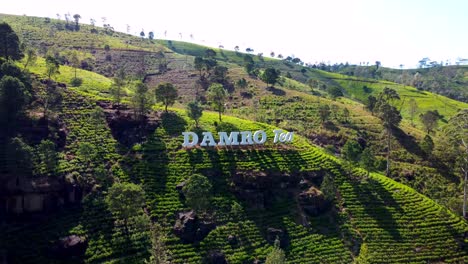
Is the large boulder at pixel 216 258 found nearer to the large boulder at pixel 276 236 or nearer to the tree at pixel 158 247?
the tree at pixel 158 247

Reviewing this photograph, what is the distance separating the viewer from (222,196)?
7619 cm

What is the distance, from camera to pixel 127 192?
64000 mm

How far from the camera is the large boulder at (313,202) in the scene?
76.6 meters

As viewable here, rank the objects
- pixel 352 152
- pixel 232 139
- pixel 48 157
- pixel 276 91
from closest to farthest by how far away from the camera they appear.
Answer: pixel 48 157 → pixel 352 152 → pixel 232 139 → pixel 276 91

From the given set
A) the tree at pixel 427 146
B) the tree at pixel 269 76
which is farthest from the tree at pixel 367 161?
the tree at pixel 269 76

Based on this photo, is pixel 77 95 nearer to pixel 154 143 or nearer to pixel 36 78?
pixel 36 78

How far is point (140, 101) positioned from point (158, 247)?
38.2 meters

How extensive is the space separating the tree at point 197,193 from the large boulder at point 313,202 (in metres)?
20.1

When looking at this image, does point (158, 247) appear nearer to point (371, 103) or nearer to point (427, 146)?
point (427, 146)

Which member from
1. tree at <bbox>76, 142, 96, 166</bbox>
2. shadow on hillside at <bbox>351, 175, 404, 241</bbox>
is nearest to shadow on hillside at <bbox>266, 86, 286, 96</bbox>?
shadow on hillside at <bbox>351, 175, 404, 241</bbox>

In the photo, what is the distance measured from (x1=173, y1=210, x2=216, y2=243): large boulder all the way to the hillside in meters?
0.25

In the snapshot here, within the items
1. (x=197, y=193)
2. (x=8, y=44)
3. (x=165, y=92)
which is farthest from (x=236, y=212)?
(x=8, y=44)

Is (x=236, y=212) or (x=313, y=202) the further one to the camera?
(x=313, y=202)

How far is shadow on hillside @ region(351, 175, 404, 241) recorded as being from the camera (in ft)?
245
